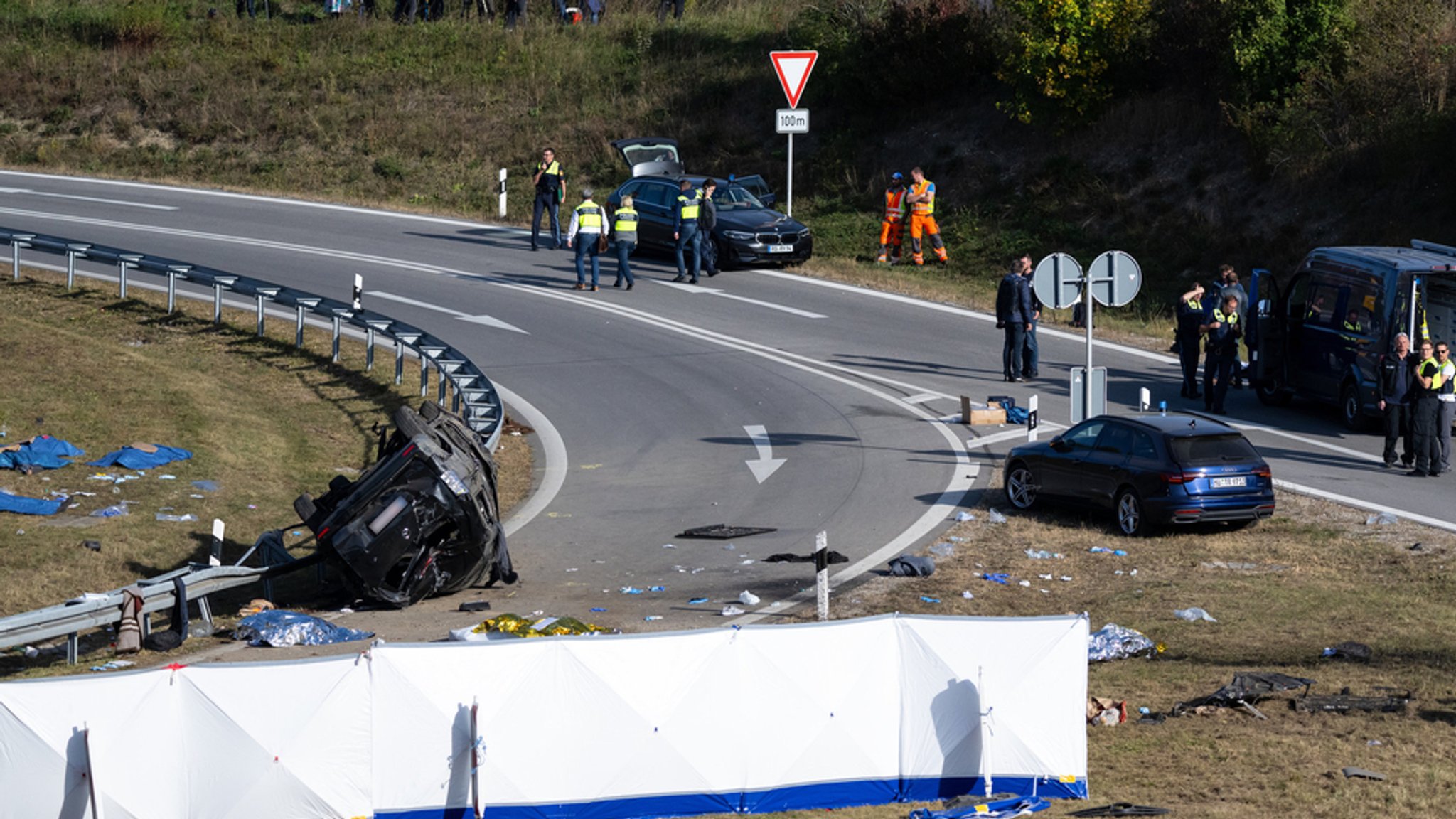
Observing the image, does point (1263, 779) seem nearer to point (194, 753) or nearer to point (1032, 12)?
point (194, 753)

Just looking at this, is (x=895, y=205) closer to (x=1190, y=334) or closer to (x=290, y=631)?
(x=1190, y=334)

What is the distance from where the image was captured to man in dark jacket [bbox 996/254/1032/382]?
2192cm

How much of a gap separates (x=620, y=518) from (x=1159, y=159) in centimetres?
1961

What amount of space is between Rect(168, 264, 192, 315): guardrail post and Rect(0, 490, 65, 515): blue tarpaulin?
9.33 m

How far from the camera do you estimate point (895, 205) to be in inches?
1204

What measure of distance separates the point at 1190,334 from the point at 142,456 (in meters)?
13.5

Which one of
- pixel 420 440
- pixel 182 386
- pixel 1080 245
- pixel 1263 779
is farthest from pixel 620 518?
pixel 1080 245

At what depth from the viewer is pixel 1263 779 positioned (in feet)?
29.6

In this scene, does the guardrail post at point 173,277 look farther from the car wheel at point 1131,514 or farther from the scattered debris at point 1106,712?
the scattered debris at point 1106,712

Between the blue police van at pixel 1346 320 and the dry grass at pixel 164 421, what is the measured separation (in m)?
10.00

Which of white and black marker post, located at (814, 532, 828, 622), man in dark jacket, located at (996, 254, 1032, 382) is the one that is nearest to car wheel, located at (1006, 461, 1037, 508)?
man in dark jacket, located at (996, 254, 1032, 382)

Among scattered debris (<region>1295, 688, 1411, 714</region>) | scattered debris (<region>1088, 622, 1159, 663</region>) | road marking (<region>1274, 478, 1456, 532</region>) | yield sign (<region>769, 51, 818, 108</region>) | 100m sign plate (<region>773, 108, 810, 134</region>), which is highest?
yield sign (<region>769, 51, 818, 108</region>)

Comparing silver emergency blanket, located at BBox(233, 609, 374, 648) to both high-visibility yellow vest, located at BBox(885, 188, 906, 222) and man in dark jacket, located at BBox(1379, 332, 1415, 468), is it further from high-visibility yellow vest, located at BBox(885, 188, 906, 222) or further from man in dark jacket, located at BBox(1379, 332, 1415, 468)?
high-visibility yellow vest, located at BBox(885, 188, 906, 222)

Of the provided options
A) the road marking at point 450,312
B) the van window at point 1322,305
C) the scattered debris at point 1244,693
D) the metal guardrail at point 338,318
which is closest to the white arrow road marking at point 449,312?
the road marking at point 450,312
